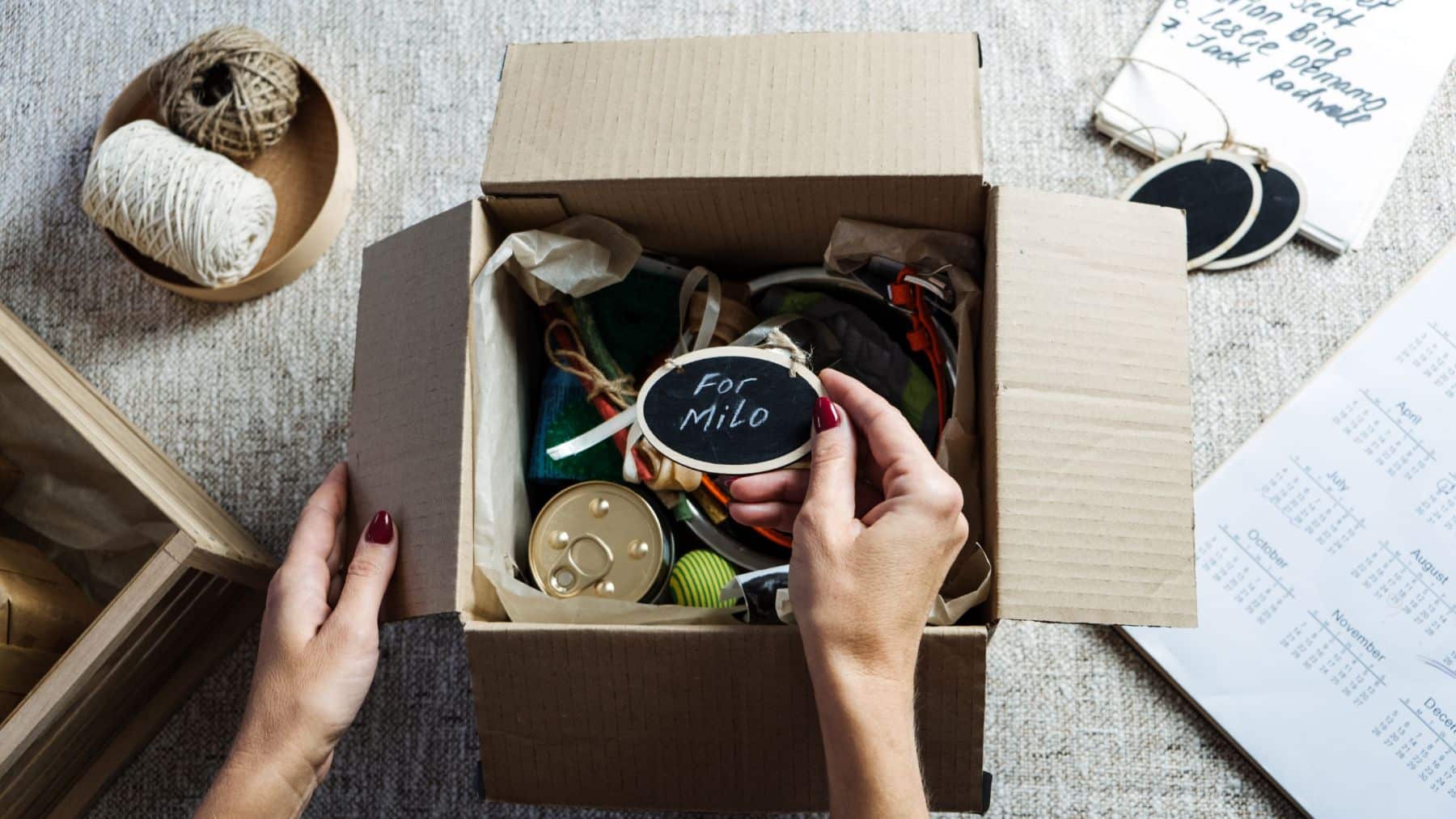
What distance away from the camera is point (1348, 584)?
2.76ft

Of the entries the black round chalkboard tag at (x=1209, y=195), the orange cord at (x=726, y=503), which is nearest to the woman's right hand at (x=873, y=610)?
the orange cord at (x=726, y=503)

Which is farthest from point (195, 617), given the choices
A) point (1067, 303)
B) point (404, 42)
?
point (1067, 303)

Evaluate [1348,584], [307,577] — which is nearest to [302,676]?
[307,577]

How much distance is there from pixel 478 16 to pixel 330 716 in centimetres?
69

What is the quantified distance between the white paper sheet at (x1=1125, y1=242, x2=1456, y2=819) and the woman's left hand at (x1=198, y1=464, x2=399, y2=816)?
59 cm

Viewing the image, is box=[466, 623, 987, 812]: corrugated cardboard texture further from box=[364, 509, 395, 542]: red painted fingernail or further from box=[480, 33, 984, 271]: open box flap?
box=[480, 33, 984, 271]: open box flap

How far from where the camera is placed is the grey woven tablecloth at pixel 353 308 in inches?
33.0

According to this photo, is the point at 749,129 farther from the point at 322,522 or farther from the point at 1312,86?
the point at 1312,86

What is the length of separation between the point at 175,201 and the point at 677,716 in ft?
1.94

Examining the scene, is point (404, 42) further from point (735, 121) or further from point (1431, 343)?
point (1431, 343)

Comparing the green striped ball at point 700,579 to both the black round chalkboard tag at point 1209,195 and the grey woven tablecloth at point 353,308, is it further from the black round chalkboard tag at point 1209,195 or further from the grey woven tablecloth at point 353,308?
the black round chalkboard tag at point 1209,195

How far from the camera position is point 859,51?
661 mm

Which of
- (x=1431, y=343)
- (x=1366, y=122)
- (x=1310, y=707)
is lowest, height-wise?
(x=1310, y=707)

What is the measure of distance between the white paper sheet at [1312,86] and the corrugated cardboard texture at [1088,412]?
36 centimetres
